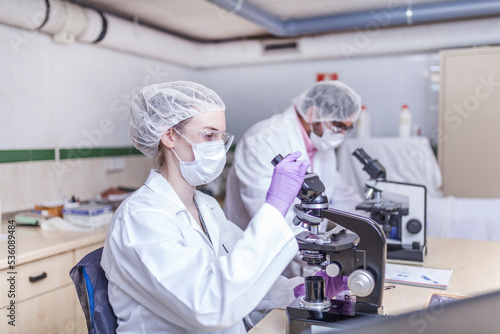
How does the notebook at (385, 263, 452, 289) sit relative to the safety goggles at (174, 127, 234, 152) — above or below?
below

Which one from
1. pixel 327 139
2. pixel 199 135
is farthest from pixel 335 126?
pixel 199 135

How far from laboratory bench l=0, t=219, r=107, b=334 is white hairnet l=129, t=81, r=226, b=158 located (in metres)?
1.09

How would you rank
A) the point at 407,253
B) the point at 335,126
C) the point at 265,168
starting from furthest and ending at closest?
the point at 335,126
the point at 265,168
the point at 407,253

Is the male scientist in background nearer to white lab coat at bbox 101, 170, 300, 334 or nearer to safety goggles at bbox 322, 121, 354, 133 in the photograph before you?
safety goggles at bbox 322, 121, 354, 133

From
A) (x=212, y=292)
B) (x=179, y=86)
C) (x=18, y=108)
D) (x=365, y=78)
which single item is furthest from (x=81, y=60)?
(x=212, y=292)

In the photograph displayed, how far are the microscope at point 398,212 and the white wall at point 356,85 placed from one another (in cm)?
164

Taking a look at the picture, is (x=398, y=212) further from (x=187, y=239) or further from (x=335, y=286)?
(x=187, y=239)

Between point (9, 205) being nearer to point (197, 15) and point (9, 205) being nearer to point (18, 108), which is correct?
point (18, 108)

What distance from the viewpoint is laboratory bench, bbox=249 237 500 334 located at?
5.02ft

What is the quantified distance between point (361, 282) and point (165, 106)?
2.81ft

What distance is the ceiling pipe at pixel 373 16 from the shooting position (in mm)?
3379

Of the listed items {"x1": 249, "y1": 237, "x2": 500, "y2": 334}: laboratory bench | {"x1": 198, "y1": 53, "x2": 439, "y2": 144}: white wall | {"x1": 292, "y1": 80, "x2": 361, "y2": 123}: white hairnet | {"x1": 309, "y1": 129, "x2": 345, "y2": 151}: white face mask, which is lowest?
{"x1": 249, "y1": 237, "x2": 500, "y2": 334}: laboratory bench

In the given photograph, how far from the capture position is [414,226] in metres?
2.32

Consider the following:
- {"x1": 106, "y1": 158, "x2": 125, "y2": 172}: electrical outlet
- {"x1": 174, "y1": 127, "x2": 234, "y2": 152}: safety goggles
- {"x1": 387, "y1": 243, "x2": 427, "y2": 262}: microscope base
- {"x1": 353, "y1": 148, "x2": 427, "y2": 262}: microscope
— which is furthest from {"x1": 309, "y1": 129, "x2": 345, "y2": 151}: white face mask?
{"x1": 106, "y1": 158, "x2": 125, "y2": 172}: electrical outlet
